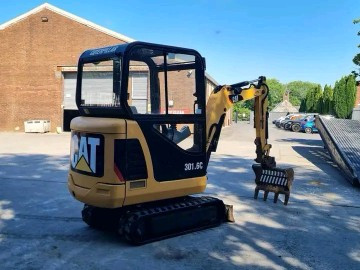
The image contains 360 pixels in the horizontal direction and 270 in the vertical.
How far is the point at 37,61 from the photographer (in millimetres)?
27500

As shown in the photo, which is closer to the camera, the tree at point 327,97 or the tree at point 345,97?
the tree at point 345,97

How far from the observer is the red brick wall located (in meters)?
26.9

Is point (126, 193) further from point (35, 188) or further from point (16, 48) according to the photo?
point (16, 48)

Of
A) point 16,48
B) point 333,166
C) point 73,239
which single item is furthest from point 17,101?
point 73,239

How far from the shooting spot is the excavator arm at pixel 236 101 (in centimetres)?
665

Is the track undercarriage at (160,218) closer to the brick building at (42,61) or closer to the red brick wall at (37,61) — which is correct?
the brick building at (42,61)

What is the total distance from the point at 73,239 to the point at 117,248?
794 millimetres

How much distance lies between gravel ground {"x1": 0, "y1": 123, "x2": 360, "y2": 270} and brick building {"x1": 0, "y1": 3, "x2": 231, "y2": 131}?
1839cm

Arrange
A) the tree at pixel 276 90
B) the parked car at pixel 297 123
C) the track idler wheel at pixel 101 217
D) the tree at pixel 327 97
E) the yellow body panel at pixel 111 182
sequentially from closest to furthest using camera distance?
the yellow body panel at pixel 111 182 → the track idler wheel at pixel 101 217 → the parked car at pixel 297 123 → the tree at pixel 327 97 → the tree at pixel 276 90

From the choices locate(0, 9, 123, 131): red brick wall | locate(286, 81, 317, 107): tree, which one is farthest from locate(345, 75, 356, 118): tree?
locate(286, 81, 317, 107): tree

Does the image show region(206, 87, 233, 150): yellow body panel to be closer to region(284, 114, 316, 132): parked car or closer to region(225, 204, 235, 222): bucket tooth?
region(225, 204, 235, 222): bucket tooth

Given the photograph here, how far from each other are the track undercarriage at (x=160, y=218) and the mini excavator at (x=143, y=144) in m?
0.01

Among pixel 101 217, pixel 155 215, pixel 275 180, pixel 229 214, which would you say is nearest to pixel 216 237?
pixel 229 214

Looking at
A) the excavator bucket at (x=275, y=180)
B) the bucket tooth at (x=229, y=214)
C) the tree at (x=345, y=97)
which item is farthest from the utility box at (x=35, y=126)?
the bucket tooth at (x=229, y=214)
